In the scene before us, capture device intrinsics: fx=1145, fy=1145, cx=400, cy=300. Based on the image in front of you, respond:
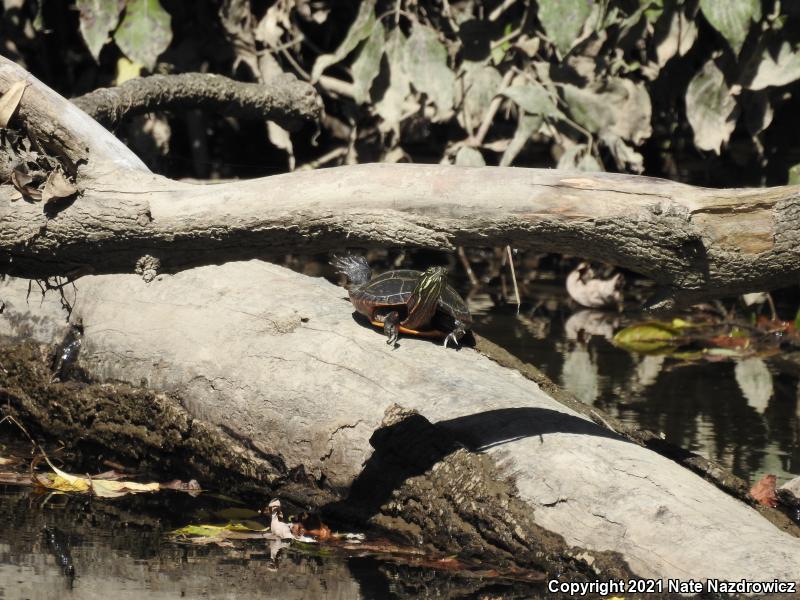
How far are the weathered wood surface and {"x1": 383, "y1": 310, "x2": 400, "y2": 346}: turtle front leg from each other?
0.05 m

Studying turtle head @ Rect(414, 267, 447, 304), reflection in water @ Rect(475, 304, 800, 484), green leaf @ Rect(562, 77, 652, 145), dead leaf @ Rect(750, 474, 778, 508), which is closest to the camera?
dead leaf @ Rect(750, 474, 778, 508)

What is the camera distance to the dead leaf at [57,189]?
3.69 m

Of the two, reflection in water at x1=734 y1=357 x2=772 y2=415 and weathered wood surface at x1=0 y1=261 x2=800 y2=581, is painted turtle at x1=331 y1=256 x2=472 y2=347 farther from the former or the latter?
reflection in water at x1=734 y1=357 x2=772 y2=415

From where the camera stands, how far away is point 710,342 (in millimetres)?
6395

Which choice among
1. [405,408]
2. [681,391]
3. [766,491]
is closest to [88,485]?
[405,408]

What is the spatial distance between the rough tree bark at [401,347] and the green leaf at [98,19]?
2340mm

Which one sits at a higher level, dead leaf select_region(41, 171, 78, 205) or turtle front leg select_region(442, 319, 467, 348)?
dead leaf select_region(41, 171, 78, 205)

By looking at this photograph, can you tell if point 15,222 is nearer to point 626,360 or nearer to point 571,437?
point 571,437

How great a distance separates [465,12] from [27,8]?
2.98 meters

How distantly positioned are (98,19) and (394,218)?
376cm

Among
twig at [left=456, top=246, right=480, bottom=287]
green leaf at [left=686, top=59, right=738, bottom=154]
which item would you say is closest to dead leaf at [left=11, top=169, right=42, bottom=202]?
green leaf at [left=686, top=59, right=738, bottom=154]

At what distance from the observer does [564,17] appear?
588 cm

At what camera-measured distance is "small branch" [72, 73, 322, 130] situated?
549cm

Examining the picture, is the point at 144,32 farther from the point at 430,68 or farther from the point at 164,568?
the point at 164,568
